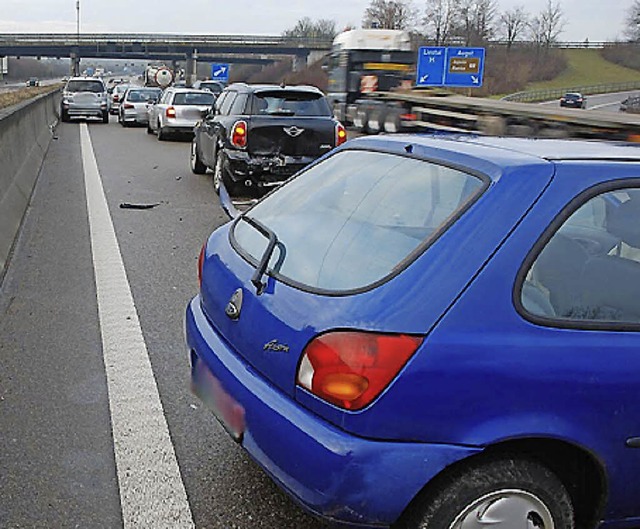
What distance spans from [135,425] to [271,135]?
7823 mm

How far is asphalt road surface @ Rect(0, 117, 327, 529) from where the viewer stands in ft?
11.3

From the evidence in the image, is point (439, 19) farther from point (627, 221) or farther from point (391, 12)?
point (627, 221)

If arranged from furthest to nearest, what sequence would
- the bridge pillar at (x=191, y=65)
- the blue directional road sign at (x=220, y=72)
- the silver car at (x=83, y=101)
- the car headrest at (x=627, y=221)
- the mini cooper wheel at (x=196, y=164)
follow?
the bridge pillar at (x=191, y=65) < the blue directional road sign at (x=220, y=72) < the silver car at (x=83, y=101) < the mini cooper wheel at (x=196, y=164) < the car headrest at (x=627, y=221)

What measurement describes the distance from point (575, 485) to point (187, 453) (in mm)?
1826

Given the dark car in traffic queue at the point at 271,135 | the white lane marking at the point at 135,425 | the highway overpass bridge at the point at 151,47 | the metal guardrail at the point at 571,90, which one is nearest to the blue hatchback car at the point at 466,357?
the white lane marking at the point at 135,425

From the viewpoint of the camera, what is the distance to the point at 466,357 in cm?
256

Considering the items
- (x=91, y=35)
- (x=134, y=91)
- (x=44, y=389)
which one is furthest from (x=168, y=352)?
(x=91, y=35)

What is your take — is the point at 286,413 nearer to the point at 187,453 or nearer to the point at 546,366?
the point at 546,366

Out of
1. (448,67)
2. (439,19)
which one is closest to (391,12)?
(439,19)

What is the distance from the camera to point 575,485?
9.47 feet

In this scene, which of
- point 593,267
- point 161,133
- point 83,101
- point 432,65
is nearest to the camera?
point 593,267

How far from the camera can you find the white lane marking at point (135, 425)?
11.2ft

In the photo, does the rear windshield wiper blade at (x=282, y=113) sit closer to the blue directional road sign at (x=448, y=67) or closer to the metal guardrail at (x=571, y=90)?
the blue directional road sign at (x=448, y=67)

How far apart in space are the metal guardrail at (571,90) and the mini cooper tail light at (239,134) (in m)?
71.1
